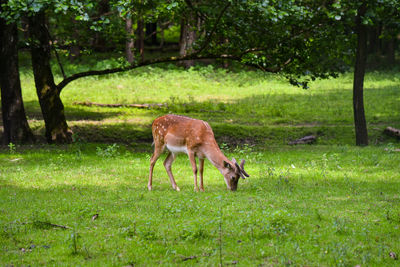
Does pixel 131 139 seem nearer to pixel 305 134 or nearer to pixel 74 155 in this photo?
pixel 74 155

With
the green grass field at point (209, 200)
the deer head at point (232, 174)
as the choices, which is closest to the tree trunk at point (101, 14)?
the green grass field at point (209, 200)

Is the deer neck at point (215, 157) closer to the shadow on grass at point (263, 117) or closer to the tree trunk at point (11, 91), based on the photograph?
the shadow on grass at point (263, 117)

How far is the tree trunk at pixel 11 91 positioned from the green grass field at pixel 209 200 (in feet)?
4.21

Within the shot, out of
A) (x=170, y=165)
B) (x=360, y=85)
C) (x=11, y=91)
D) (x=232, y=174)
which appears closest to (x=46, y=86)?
(x=11, y=91)

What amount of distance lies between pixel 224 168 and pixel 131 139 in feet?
29.0

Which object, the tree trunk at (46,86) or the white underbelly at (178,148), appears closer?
the white underbelly at (178,148)

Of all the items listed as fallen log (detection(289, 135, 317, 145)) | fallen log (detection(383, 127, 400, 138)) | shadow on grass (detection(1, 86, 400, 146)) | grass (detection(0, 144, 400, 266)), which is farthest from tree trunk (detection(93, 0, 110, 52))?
fallen log (detection(383, 127, 400, 138))

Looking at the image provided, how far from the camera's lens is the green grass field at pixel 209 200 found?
6.94 meters

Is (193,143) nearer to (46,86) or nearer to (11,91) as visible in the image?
(46,86)

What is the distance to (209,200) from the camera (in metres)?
9.87

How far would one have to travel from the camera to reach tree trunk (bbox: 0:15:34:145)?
59.8ft

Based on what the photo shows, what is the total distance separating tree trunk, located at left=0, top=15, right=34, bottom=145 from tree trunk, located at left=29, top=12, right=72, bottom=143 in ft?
3.02

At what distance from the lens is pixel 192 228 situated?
7625mm

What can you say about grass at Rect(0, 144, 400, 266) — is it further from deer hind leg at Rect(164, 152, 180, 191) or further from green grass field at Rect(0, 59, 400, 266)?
deer hind leg at Rect(164, 152, 180, 191)
